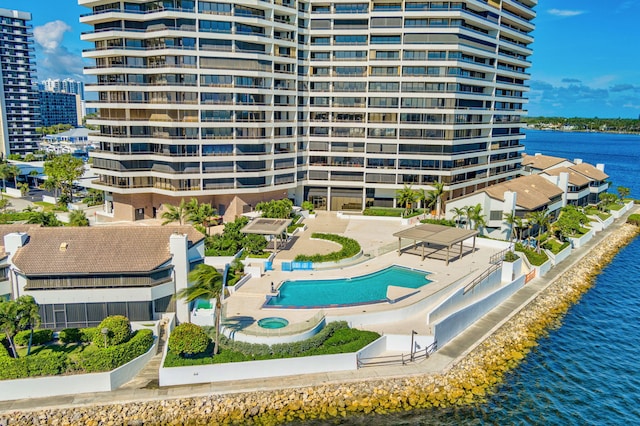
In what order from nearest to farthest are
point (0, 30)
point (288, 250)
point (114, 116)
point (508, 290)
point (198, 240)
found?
point (198, 240) → point (508, 290) → point (288, 250) → point (114, 116) → point (0, 30)

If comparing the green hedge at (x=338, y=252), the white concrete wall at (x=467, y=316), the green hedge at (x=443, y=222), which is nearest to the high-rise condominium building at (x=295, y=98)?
the green hedge at (x=443, y=222)

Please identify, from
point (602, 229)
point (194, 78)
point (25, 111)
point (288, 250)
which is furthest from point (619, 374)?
point (25, 111)

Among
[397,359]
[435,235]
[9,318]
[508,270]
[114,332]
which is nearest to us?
[9,318]

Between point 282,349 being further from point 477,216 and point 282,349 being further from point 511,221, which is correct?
point 511,221

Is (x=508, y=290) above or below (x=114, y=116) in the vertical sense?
below

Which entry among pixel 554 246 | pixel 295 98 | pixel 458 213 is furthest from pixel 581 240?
pixel 295 98

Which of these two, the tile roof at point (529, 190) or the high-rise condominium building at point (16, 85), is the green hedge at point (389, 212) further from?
the high-rise condominium building at point (16, 85)

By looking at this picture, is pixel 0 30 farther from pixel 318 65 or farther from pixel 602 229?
pixel 602 229
